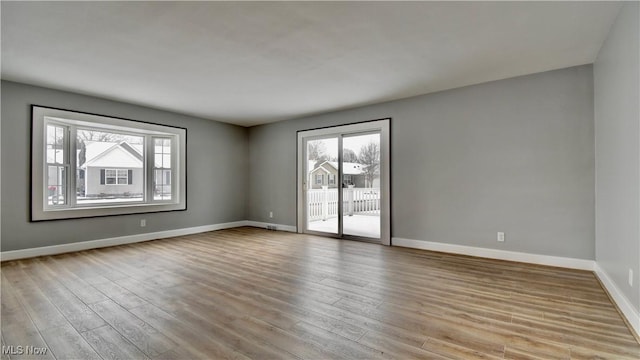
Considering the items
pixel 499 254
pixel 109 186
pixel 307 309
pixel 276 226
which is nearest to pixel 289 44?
pixel 307 309

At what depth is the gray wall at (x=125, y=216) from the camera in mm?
4102

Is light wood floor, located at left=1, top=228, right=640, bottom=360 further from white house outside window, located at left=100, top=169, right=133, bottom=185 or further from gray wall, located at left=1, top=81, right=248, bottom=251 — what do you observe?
white house outside window, located at left=100, top=169, right=133, bottom=185

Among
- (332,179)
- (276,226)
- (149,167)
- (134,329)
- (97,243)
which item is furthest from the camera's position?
(276,226)

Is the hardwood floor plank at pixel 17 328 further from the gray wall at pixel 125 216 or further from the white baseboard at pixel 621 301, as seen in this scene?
the white baseboard at pixel 621 301

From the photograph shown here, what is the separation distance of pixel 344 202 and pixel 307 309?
3375mm

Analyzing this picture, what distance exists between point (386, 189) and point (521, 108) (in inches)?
88.0

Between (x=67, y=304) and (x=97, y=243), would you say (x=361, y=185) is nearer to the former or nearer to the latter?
(x=67, y=304)

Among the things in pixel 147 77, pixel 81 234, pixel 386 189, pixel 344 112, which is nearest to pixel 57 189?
pixel 81 234

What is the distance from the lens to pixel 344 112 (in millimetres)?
5730

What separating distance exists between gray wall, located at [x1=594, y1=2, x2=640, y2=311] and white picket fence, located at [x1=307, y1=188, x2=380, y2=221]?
2.95 metres

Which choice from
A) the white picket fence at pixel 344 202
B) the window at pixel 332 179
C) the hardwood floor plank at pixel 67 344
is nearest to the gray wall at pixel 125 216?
the white picket fence at pixel 344 202

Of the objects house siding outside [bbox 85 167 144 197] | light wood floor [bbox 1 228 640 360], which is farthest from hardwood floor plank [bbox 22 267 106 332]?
house siding outside [bbox 85 167 144 197]

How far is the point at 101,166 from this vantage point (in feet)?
16.9

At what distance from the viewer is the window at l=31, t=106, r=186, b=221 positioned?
4.40 metres
